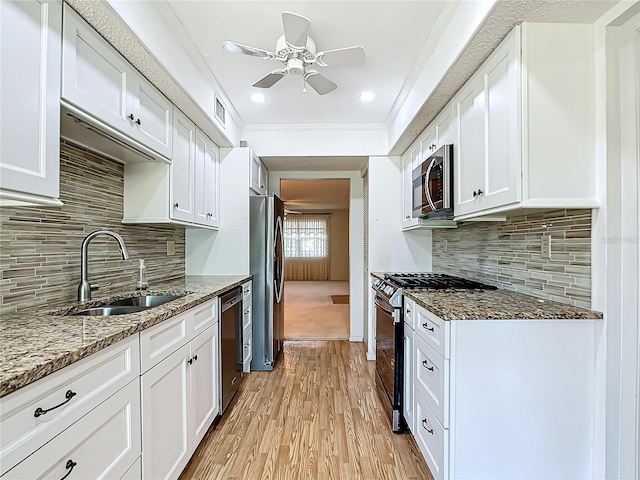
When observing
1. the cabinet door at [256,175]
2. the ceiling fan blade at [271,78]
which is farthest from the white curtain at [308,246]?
the ceiling fan blade at [271,78]

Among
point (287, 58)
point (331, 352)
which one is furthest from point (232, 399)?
point (287, 58)

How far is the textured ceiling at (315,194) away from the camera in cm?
631

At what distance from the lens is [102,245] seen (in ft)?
6.59

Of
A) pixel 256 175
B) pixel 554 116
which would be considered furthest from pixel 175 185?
pixel 554 116

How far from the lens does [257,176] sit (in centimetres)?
359

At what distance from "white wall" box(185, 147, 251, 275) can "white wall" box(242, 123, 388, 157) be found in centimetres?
50

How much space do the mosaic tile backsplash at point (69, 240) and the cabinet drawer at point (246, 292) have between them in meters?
0.79

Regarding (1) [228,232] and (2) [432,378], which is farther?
(1) [228,232]

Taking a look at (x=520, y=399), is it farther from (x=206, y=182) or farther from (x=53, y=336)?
(x=206, y=182)

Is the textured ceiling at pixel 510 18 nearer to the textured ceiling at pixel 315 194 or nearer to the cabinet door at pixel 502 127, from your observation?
the cabinet door at pixel 502 127

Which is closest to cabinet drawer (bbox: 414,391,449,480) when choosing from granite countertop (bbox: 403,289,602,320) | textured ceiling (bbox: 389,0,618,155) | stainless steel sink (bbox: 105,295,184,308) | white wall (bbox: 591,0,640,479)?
granite countertop (bbox: 403,289,602,320)

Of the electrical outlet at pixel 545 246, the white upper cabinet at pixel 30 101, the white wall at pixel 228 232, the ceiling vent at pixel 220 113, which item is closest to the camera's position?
the white upper cabinet at pixel 30 101

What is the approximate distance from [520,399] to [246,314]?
2.19 m

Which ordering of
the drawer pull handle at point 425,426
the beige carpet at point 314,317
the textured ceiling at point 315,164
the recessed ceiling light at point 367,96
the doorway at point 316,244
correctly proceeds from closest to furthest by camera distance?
the drawer pull handle at point 425,426, the recessed ceiling light at point 367,96, the textured ceiling at point 315,164, the beige carpet at point 314,317, the doorway at point 316,244
